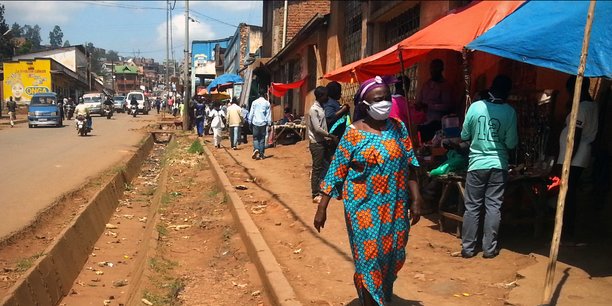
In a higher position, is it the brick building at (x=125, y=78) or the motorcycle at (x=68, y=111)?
the brick building at (x=125, y=78)

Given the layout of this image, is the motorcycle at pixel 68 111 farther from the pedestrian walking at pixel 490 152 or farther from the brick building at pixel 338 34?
the pedestrian walking at pixel 490 152

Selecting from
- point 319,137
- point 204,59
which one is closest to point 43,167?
point 319,137

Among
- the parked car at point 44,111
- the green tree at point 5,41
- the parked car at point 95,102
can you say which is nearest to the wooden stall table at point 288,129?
the parked car at point 44,111

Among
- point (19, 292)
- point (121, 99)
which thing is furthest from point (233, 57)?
point (19, 292)

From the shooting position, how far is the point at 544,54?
14.5ft

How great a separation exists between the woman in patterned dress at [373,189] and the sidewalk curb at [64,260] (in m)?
2.91

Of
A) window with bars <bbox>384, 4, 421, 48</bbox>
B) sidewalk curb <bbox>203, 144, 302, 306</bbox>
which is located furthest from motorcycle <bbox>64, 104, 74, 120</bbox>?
sidewalk curb <bbox>203, 144, 302, 306</bbox>

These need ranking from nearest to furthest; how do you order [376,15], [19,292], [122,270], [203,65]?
1. [19,292]
2. [122,270]
3. [376,15]
4. [203,65]

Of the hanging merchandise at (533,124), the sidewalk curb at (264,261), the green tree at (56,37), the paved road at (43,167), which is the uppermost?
the green tree at (56,37)

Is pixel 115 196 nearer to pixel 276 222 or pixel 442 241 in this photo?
pixel 276 222

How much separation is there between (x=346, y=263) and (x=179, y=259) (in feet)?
8.05

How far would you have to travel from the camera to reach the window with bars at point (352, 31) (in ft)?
44.7

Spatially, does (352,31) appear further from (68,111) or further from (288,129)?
(68,111)

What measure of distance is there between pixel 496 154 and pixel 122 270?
4796 millimetres
